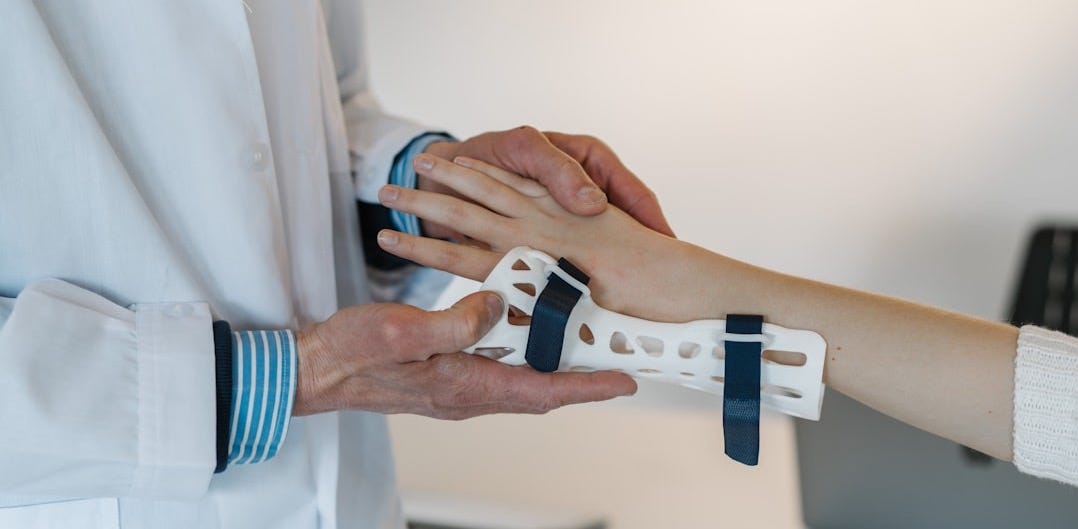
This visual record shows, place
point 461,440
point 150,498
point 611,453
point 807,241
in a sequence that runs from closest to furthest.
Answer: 1. point 150,498
2. point 611,453
3. point 461,440
4. point 807,241

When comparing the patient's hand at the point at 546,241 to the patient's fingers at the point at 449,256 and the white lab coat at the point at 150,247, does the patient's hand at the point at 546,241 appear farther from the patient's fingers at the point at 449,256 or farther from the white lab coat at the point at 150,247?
the white lab coat at the point at 150,247

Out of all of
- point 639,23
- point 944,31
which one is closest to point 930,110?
point 944,31

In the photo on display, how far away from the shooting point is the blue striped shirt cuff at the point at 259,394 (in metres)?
0.79

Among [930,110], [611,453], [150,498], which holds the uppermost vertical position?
[930,110]

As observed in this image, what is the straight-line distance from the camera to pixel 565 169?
1.01 metres

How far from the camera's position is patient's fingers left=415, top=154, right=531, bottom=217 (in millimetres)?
1038

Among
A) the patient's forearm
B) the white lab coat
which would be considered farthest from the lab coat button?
the patient's forearm

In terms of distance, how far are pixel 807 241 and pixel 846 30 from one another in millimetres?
481

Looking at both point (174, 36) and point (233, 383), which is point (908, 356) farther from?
point (174, 36)

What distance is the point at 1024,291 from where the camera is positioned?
192 cm

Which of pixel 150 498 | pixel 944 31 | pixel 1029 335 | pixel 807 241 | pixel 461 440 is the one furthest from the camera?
pixel 807 241

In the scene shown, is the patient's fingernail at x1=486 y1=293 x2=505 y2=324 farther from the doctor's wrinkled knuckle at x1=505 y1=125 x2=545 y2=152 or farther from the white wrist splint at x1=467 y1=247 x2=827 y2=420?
the doctor's wrinkled knuckle at x1=505 y1=125 x2=545 y2=152

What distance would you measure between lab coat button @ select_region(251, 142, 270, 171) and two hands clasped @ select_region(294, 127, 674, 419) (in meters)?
0.15

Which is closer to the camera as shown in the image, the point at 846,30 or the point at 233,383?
the point at 233,383
